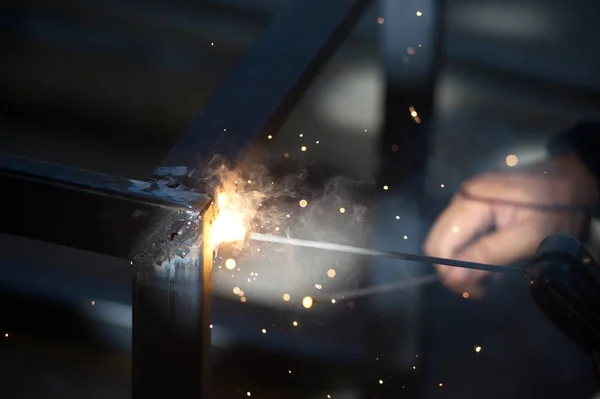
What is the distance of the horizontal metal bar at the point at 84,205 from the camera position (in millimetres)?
1028

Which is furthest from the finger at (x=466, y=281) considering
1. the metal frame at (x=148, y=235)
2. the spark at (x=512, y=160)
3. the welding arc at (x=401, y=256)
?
the metal frame at (x=148, y=235)

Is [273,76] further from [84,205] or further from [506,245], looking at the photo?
[506,245]

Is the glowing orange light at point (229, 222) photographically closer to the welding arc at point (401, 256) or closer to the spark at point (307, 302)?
the welding arc at point (401, 256)

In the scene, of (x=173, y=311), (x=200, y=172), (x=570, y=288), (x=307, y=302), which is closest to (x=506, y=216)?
(x=570, y=288)

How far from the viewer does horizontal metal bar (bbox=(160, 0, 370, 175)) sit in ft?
4.28

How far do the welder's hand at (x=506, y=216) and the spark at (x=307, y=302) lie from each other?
316mm

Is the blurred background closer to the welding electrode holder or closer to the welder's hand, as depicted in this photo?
the welder's hand

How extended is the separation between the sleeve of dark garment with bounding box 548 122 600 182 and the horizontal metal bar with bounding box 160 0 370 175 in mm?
532

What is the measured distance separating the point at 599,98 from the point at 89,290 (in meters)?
1.39

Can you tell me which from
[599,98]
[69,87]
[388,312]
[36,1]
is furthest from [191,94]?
[599,98]

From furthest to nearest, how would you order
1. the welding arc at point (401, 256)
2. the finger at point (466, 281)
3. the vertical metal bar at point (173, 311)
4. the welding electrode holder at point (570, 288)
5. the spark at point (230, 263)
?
the spark at point (230, 263) → the finger at point (466, 281) → the welding arc at point (401, 256) → the welding electrode holder at point (570, 288) → the vertical metal bar at point (173, 311)

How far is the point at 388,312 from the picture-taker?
64.9 inches

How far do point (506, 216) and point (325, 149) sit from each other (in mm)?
457

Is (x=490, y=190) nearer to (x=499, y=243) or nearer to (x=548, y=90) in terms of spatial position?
(x=499, y=243)
